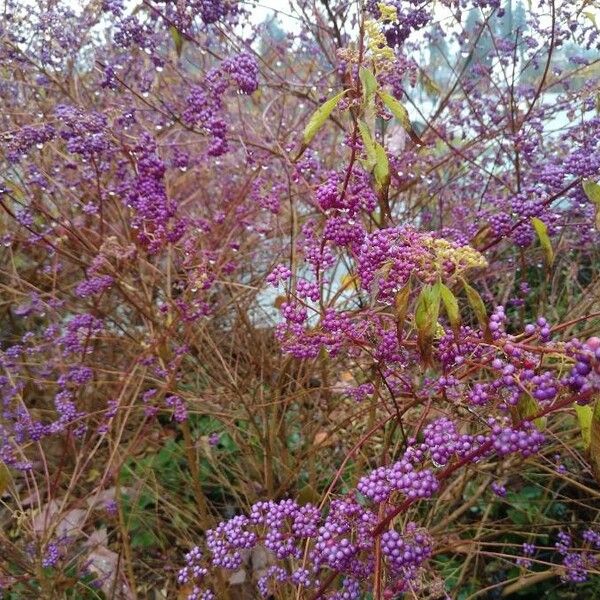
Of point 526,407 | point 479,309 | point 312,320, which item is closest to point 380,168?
point 479,309

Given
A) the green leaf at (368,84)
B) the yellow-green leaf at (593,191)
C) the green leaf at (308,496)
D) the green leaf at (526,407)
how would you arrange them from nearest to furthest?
the green leaf at (526,407) → the green leaf at (368,84) → the yellow-green leaf at (593,191) → the green leaf at (308,496)

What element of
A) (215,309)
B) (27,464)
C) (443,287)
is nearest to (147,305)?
(215,309)

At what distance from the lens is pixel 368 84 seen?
1.20 metres

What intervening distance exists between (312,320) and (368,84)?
78.0 inches

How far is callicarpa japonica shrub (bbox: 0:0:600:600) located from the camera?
1.23m

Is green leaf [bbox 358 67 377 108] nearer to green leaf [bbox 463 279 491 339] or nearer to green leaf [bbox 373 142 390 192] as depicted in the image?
green leaf [bbox 373 142 390 192]

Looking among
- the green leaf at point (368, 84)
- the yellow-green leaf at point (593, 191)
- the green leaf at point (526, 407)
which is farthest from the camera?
the yellow-green leaf at point (593, 191)

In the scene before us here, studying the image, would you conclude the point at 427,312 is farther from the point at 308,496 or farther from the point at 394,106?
the point at 308,496

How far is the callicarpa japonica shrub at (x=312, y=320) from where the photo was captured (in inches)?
48.4

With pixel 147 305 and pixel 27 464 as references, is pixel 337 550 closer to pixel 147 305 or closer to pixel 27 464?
pixel 27 464

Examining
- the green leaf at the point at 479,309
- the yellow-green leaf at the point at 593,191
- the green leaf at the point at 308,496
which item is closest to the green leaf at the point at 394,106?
the green leaf at the point at 479,309

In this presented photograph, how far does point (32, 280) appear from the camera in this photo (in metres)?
4.23

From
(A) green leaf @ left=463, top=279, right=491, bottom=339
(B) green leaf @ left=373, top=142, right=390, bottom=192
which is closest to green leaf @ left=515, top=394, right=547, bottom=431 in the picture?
(A) green leaf @ left=463, top=279, right=491, bottom=339

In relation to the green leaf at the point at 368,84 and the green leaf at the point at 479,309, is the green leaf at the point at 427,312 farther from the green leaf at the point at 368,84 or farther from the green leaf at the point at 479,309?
the green leaf at the point at 368,84
